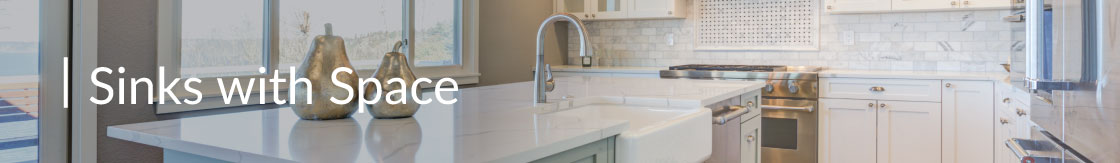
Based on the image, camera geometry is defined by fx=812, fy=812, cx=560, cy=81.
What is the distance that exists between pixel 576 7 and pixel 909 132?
2.21 metres

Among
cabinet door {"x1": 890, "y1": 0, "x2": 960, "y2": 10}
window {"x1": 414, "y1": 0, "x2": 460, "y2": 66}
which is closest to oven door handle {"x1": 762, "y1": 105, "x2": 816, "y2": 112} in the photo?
cabinet door {"x1": 890, "y1": 0, "x2": 960, "y2": 10}

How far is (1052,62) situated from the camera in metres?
1.82

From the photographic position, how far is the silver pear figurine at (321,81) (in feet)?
5.16

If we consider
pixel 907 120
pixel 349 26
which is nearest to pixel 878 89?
pixel 907 120

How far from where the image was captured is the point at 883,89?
13.2ft

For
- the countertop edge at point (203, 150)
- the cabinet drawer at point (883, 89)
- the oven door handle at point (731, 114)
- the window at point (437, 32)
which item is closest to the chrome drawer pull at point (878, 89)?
the cabinet drawer at point (883, 89)

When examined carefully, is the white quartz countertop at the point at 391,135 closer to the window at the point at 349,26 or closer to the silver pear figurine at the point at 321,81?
the silver pear figurine at the point at 321,81

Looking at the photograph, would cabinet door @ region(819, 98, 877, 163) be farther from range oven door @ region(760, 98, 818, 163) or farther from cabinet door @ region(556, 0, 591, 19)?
cabinet door @ region(556, 0, 591, 19)

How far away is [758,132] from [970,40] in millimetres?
1983

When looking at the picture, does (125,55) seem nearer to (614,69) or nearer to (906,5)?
(614,69)

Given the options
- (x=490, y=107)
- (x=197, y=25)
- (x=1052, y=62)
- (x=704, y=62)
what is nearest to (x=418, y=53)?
→ (x=197, y=25)

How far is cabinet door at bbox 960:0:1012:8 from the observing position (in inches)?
159

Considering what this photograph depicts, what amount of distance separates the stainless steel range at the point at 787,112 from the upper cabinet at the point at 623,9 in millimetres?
683

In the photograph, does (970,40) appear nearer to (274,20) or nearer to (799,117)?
(799,117)
